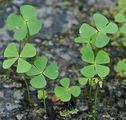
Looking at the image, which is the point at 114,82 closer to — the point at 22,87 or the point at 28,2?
the point at 22,87

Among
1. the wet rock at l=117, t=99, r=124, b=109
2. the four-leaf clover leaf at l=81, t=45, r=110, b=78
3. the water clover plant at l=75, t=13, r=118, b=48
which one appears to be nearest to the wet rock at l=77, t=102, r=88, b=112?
the wet rock at l=117, t=99, r=124, b=109

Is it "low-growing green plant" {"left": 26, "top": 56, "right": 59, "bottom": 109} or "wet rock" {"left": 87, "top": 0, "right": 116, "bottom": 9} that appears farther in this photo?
"wet rock" {"left": 87, "top": 0, "right": 116, "bottom": 9}

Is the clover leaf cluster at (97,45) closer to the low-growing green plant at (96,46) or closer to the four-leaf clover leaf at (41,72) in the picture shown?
the low-growing green plant at (96,46)

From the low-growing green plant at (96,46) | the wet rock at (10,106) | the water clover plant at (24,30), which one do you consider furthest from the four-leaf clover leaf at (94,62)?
the wet rock at (10,106)

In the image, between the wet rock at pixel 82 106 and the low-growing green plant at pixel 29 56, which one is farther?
the wet rock at pixel 82 106

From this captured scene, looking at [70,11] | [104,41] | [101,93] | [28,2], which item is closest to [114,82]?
[101,93]

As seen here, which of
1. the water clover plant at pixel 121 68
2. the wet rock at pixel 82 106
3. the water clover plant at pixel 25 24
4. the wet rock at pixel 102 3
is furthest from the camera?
the wet rock at pixel 102 3

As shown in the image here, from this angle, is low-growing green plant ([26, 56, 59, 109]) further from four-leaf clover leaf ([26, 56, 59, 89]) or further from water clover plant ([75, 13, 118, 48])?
water clover plant ([75, 13, 118, 48])

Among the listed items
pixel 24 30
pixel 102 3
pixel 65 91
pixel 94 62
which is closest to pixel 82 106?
pixel 65 91

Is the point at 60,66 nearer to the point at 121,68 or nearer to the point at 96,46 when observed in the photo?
the point at 121,68
